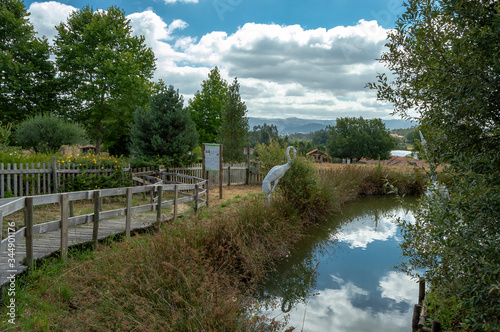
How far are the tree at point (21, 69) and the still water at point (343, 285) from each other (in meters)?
22.4

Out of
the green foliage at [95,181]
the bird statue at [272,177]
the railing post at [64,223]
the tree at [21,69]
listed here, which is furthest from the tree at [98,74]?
the railing post at [64,223]

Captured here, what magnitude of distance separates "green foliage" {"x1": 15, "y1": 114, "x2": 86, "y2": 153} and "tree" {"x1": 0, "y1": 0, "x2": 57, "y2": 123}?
7.17m

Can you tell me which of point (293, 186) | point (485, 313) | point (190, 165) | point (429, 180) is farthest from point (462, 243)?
point (190, 165)

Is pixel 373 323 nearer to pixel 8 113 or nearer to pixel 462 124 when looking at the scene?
pixel 462 124

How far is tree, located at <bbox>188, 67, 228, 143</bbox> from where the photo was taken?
32500 millimetres

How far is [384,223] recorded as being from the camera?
36.6 feet

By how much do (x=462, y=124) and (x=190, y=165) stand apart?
13848mm

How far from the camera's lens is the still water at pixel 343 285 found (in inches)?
190

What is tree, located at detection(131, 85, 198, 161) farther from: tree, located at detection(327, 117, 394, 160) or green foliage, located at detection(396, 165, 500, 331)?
tree, located at detection(327, 117, 394, 160)

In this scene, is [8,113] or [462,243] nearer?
[462,243]

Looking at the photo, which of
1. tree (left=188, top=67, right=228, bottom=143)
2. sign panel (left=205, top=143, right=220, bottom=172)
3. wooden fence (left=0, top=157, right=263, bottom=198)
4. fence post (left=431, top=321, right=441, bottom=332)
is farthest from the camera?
tree (left=188, top=67, right=228, bottom=143)

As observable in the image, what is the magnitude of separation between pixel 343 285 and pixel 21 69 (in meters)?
25.3

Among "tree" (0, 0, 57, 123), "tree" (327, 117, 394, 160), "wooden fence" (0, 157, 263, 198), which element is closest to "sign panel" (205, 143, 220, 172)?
"wooden fence" (0, 157, 263, 198)

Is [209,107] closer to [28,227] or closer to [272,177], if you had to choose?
[272,177]
